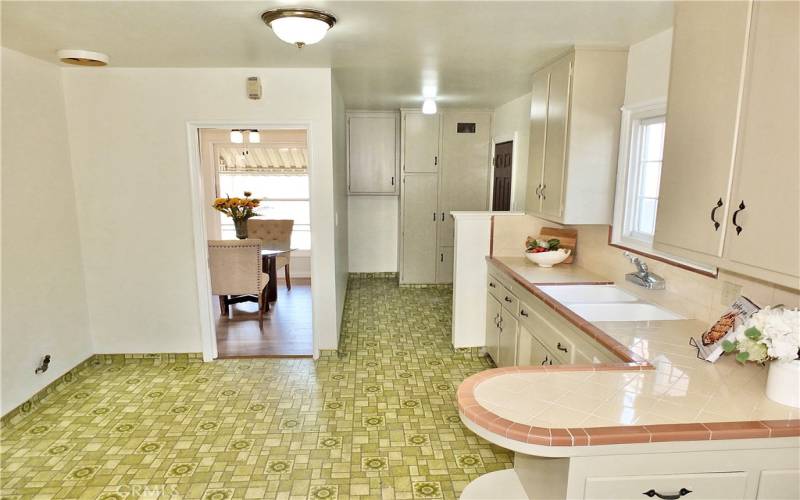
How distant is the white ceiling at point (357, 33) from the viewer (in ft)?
6.99

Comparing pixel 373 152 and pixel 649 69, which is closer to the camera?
pixel 649 69

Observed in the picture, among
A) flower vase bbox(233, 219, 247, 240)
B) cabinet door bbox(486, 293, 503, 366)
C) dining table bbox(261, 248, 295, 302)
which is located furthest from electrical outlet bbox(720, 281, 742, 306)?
flower vase bbox(233, 219, 247, 240)

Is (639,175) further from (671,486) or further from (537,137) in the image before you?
(671,486)

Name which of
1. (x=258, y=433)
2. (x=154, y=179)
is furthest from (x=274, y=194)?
(x=258, y=433)

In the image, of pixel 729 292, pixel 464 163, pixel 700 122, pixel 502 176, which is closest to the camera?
pixel 700 122

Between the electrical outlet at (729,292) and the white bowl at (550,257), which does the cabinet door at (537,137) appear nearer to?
the white bowl at (550,257)

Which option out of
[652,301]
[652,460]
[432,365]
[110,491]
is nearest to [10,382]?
[110,491]

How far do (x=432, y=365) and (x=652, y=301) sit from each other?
184 centimetres

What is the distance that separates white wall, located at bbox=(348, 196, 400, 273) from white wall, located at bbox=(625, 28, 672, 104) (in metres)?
4.08

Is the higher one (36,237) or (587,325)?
(36,237)

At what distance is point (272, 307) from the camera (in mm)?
5395

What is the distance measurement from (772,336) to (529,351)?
62.1 inches

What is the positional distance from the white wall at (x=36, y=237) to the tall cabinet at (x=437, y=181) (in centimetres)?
374

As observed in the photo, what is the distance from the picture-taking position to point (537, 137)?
3.46 metres
